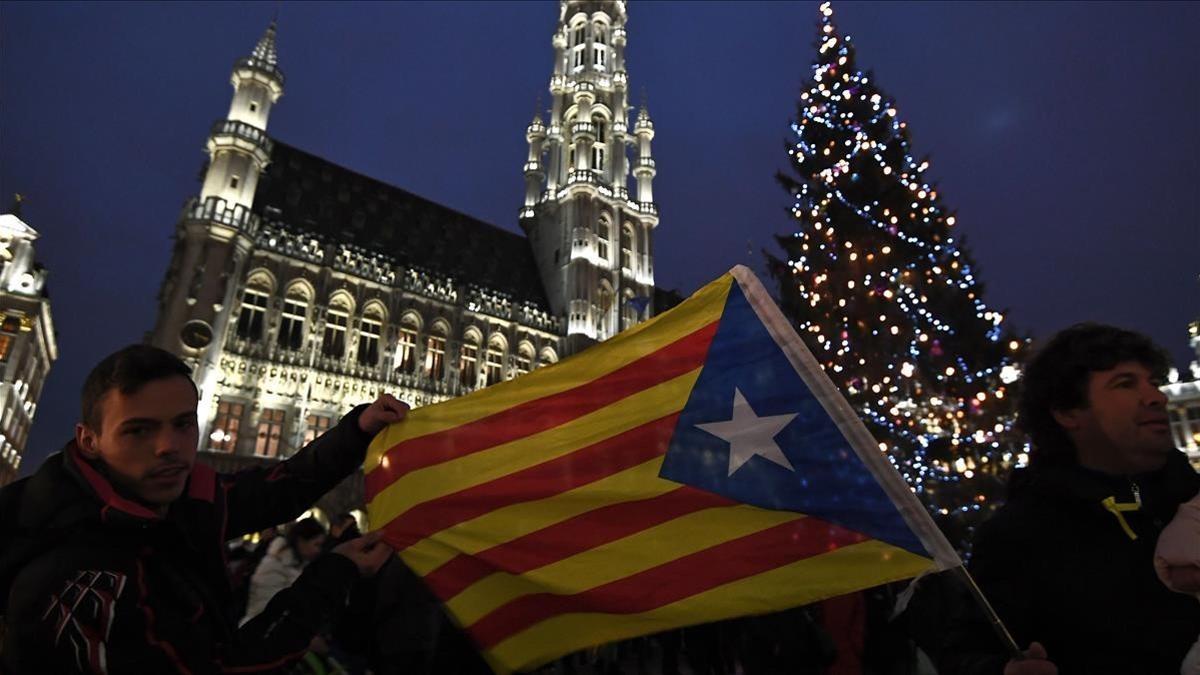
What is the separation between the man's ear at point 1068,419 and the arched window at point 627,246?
37.8 m

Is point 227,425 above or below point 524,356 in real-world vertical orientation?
Answer: below

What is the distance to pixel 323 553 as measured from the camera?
2027mm

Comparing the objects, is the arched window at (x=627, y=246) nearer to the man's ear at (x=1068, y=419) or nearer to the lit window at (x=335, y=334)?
the lit window at (x=335, y=334)

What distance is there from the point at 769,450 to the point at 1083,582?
101cm

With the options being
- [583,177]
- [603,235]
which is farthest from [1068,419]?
[583,177]

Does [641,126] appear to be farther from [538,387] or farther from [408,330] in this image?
[538,387]

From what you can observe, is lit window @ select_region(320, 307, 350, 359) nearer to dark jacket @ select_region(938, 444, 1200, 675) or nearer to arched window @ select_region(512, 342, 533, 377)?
arched window @ select_region(512, 342, 533, 377)

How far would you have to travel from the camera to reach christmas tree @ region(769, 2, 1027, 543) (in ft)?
39.0

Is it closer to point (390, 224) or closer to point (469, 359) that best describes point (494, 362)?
point (469, 359)

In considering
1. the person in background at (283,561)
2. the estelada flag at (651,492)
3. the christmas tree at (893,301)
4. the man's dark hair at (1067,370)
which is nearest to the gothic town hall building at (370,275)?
the christmas tree at (893,301)

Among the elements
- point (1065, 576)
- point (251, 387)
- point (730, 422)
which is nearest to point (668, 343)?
point (730, 422)

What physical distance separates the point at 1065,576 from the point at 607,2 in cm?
5516

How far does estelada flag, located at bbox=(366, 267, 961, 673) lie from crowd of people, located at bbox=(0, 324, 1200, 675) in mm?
368

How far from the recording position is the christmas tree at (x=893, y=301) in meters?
11.9
